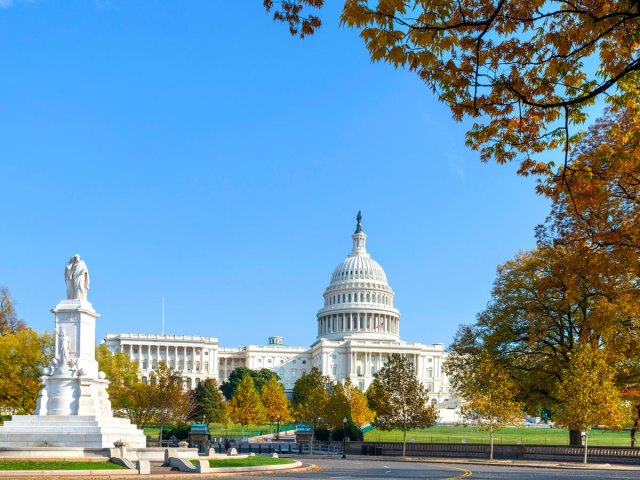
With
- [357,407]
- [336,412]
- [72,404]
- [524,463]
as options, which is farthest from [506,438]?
[72,404]

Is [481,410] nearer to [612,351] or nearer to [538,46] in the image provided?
[612,351]

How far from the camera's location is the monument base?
37.1m

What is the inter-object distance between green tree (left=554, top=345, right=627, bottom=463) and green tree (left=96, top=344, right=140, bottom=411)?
42.9 metres

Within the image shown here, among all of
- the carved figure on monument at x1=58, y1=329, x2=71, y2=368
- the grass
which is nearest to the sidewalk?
the carved figure on monument at x1=58, y1=329, x2=71, y2=368

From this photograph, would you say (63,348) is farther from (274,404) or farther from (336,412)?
(274,404)

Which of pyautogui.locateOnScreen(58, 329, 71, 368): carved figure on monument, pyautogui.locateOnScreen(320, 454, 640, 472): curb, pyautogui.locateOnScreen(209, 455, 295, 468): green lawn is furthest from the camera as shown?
pyautogui.locateOnScreen(320, 454, 640, 472): curb

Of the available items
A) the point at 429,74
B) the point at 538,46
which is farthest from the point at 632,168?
the point at 429,74

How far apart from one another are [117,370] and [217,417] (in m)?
45.4

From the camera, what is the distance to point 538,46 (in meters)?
13.0

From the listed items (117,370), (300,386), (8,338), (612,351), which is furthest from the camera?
(300,386)

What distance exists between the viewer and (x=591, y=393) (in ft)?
161

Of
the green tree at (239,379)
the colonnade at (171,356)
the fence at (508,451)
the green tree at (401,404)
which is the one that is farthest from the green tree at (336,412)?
the colonnade at (171,356)

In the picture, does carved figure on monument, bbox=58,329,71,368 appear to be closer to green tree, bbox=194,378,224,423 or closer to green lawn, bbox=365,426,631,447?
green lawn, bbox=365,426,631,447

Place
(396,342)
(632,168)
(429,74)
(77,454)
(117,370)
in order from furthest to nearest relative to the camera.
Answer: (396,342)
(117,370)
(77,454)
(632,168)
(429,74)
